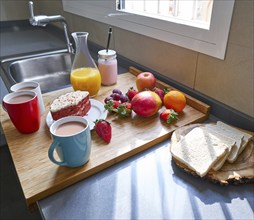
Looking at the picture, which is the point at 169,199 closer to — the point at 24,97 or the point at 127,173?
the point at 127,173

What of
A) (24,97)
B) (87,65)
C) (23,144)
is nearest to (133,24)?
(87,65)

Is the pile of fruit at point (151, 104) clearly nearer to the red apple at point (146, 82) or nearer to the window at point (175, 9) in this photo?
the red apple at point (146, 82)

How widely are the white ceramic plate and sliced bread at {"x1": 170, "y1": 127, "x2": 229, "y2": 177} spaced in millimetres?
274

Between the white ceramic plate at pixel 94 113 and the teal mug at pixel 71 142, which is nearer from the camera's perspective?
the teal mug at pixel 71 142

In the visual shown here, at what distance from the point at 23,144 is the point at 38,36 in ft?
4.71

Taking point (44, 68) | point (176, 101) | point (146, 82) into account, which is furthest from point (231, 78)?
point (44, 68)

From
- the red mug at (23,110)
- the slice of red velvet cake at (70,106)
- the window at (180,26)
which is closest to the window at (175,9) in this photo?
the window at (180,26)

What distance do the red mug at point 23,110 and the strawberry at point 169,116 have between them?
15.5 inches

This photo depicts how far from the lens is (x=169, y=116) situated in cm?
75

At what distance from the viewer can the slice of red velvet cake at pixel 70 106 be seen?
2.39 feet

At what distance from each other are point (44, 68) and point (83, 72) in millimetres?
586

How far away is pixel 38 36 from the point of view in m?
1.88

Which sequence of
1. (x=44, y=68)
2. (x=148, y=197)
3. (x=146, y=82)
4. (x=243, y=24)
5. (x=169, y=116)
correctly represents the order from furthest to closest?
(x=44, y=68), (x=146, y=82), (x=169, y=116), (x=243, y=24), (x=148, y=197)

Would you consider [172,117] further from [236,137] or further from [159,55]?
[159,55]
